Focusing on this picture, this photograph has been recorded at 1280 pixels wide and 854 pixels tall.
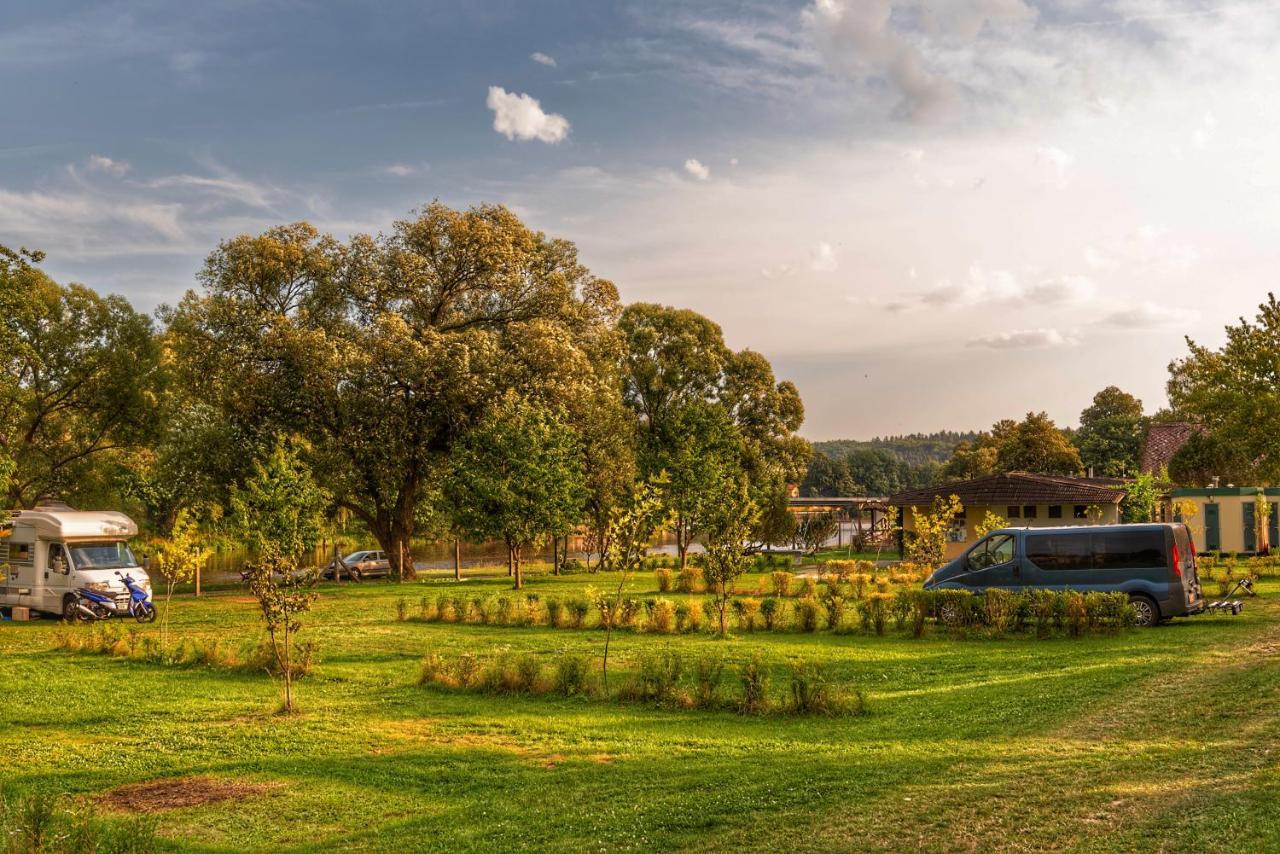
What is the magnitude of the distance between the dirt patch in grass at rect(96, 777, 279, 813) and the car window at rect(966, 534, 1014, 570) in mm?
16909

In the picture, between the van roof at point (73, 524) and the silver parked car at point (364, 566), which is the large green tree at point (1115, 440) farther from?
the van roof at point (73, 524)

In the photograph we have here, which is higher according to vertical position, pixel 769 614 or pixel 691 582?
pixel 769 614

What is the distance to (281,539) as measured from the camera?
25766mm

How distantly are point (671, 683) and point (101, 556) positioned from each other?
19352 mm

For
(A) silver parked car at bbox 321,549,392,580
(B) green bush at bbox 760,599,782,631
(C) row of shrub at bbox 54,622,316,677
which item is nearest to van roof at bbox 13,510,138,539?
(C) row of shrub at bbox 54,622,316,677

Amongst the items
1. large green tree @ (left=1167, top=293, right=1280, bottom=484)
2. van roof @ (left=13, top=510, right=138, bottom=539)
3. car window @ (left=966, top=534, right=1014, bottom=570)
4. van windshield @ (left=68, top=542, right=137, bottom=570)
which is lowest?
car window @ (left=966, top=534, right=1014, bottom=570)

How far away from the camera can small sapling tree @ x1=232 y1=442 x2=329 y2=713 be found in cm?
1392

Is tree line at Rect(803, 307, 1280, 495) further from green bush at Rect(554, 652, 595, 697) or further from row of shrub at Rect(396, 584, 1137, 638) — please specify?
green bush at Rect(554, 652, 595, 697)

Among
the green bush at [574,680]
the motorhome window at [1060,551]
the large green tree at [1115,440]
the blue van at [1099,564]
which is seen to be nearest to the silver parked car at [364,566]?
the blue van at [1099,564]

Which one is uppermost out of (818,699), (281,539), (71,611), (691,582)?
(281,539)

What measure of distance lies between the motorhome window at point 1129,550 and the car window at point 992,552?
177 centimetres

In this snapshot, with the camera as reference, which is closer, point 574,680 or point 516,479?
point 574,680

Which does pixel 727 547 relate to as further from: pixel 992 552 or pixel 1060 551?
pixel 1060 551

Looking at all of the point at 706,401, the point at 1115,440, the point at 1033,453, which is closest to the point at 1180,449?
the point at 1033,453
